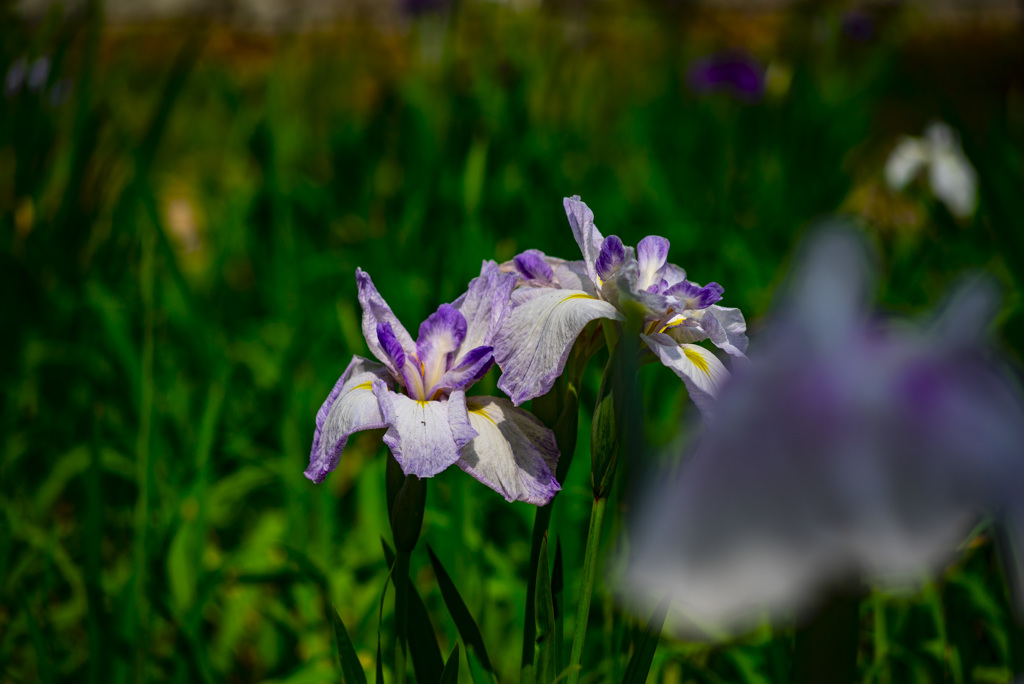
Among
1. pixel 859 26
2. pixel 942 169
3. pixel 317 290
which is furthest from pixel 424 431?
pixel 859 26

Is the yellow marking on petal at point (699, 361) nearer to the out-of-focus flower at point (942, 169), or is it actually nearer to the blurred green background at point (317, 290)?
the blurred green background at point (317, 290)

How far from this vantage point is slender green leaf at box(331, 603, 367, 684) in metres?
0.44

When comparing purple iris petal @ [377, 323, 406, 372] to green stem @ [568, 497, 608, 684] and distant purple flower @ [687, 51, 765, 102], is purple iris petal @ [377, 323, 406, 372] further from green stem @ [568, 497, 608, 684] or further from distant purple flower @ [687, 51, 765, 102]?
distant purple flower @ [687, 51, 765, 102]

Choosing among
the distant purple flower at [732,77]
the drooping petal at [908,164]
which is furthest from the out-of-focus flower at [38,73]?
the drooping petal at [908,164]

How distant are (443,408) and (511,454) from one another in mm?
50

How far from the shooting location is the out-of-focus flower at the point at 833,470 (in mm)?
198

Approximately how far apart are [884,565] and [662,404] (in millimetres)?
1006

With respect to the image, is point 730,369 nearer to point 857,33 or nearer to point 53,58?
point 53,58

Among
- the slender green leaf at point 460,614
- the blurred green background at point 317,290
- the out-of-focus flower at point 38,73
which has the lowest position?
the blurred green background at point 317,290

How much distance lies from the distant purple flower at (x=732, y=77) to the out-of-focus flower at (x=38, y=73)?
1.98m

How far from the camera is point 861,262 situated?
239mm

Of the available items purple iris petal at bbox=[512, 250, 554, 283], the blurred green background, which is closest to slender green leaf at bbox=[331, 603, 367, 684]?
the blurred green background

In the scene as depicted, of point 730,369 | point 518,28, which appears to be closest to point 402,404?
point 730,369

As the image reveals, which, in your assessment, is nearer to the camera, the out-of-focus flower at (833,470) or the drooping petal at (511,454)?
the out-of-focus flower at (833,470)
